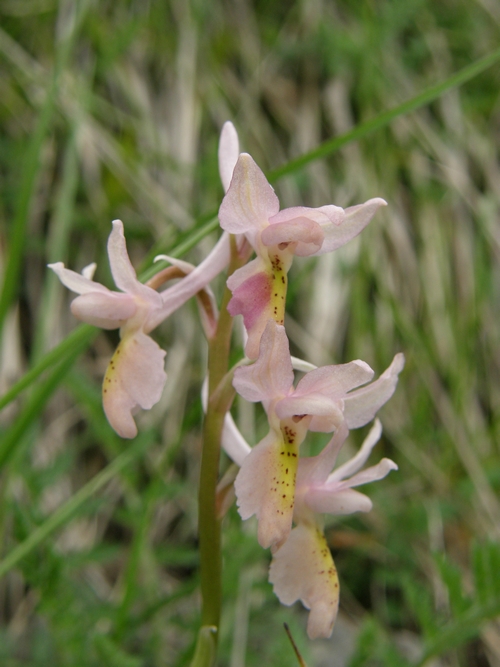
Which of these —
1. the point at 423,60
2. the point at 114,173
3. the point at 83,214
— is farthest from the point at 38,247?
the point at 423,60

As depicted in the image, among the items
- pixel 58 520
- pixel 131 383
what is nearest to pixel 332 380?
pixel 131 383

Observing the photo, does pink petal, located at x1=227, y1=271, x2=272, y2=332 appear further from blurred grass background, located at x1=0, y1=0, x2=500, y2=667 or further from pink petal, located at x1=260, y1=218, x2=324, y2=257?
blurred grass background, located at x1=0, y1=0, x2=500, y2=667

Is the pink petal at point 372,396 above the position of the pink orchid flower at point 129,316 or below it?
below

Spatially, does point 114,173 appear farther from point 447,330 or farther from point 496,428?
point 496,428

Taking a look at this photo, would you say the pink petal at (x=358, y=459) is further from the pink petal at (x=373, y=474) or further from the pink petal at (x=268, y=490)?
the pink petal at (x=268, y=490)

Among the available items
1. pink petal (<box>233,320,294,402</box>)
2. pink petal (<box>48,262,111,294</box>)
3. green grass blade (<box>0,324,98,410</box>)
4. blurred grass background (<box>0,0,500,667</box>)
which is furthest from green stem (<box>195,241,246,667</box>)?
blurred grass background (<box>0,0,500,667</box>)

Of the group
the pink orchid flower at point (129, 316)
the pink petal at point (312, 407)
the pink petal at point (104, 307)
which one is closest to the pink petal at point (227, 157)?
the pink orchid flower at point (129, 316)
